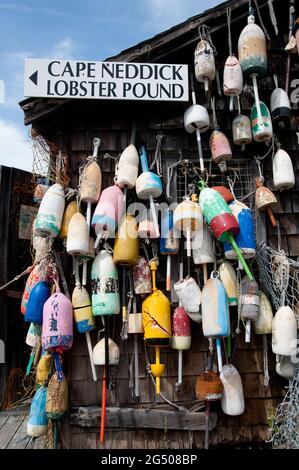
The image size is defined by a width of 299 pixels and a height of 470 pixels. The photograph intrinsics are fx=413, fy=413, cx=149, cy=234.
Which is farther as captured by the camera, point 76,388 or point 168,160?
point 168,160

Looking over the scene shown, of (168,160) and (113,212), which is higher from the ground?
(168,160)

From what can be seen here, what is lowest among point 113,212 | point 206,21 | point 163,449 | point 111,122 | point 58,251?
Answer: point 163,449

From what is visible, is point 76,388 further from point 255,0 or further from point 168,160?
point 255,0

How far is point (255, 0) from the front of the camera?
404 cm

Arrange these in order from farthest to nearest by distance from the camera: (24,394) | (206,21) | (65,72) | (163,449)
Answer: (24,394) < (206,21) < (65,72) < (163,449)

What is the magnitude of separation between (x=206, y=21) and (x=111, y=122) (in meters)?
1.31

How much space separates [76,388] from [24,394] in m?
2.34

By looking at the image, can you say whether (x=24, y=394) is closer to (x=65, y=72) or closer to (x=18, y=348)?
(x=18, y=348)

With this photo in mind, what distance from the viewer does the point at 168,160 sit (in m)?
3.88

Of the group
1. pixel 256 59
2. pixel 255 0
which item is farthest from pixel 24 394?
pixel 255 0

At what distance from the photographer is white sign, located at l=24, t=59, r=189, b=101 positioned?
3.62m

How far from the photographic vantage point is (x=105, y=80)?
3.68 metres

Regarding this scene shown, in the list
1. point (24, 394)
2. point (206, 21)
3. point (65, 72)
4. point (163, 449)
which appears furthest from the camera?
point (24, 394)

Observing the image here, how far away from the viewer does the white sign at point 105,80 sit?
3617 mm
